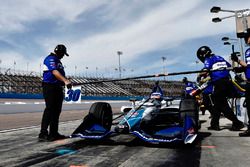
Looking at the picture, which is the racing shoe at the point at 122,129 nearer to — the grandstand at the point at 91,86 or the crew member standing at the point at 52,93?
the crew member standing at the point at 52,93

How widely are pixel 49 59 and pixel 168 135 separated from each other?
2.73 metres

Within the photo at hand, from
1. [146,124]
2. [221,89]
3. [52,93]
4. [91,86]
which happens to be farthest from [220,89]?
[91,86]

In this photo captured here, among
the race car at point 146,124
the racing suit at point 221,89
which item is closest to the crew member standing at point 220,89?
the racing suit at point 221,89

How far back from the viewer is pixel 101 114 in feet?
15.7

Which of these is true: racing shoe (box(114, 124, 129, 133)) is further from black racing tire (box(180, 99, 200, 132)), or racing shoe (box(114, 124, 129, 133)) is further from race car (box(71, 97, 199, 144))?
black racing tire (box(180, 99, 200, 132))

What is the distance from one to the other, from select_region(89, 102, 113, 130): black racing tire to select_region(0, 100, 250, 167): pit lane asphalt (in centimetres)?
44

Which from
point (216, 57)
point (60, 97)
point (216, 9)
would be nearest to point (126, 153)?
point (60, 97)

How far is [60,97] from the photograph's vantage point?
17.1 ft

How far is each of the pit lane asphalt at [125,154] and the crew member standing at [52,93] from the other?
422 mm

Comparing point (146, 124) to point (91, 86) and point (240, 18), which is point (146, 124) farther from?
point (91, 86)

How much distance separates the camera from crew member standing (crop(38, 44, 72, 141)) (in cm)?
493

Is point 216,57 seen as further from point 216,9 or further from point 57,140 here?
point 216,9

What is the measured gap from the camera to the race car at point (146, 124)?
13.1ft

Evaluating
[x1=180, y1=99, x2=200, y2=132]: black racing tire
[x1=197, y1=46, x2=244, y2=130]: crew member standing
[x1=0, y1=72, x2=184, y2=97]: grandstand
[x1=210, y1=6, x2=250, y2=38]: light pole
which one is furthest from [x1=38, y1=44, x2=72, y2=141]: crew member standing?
[x1=0, y1=72, x2=184, y2=97]: grandstand
